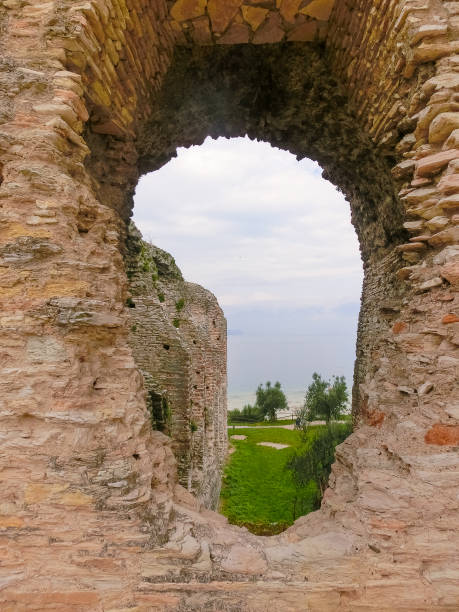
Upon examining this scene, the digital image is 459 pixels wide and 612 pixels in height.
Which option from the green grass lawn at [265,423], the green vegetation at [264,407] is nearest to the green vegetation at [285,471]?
the green grass lawn at [265,423]

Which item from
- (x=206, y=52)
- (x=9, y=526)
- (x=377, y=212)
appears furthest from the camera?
(x=377, y=212)

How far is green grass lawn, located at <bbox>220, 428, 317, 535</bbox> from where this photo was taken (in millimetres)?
10344

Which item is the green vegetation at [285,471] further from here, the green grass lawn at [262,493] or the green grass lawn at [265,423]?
the green grass lawn at [265,423]

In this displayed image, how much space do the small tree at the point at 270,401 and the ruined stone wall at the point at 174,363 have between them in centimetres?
1992

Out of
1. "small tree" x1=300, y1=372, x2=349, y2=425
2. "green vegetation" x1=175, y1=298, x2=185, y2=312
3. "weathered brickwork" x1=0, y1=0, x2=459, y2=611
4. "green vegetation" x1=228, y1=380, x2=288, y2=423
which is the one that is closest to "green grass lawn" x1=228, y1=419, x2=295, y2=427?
"green vegetation" x1=228, y1=380, x2=288, y2=423

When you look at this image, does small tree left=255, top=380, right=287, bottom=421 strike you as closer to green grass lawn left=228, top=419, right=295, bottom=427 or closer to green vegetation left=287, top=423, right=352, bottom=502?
green grass lawn left=228, top=419, right=295, bottom=427

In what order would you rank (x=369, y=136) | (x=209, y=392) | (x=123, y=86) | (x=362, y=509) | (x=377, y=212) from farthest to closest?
(x=209, y=392) → (x=377, y=212) → (x=369, y=136) → (x=123, y=86) → (x=362, y=509)

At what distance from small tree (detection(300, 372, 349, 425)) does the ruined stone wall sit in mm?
8362

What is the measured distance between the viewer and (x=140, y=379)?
2.71 meters

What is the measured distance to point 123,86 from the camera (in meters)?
3.42

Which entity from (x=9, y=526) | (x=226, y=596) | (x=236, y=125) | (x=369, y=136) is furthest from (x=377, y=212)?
(x=9, y=526)

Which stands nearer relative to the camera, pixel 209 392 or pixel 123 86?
pixel 123 86

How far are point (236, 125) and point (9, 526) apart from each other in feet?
16.8

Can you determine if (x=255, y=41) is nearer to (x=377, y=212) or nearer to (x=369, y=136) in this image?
(x=369, y=136)
